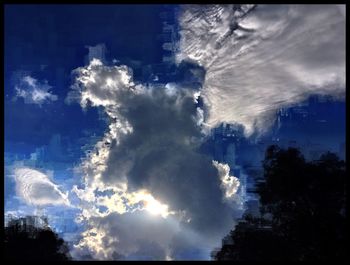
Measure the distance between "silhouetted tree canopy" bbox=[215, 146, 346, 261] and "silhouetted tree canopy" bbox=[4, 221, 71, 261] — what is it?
46.6ft

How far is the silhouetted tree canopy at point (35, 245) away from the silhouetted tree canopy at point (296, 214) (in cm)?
1421

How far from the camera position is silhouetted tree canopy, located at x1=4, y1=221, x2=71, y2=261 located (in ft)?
110

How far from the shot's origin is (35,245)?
34375mm

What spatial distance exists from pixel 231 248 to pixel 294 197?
6.49 meters

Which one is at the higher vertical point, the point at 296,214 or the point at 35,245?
the point at 296,214

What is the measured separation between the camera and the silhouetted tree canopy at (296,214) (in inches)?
1083

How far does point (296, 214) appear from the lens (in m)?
29.2

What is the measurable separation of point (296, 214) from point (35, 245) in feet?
71.5

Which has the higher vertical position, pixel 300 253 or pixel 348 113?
pixel 348 113

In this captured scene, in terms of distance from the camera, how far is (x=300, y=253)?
27.8 m

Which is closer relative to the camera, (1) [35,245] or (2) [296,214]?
(2) [296,214]
